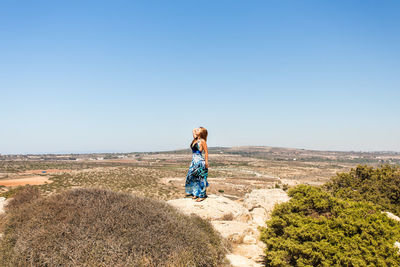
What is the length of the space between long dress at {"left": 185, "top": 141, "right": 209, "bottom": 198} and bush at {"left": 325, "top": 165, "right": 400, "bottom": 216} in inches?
290

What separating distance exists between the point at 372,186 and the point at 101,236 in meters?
15.4

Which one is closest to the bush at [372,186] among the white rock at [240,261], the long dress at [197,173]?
the long dress at [197,173]

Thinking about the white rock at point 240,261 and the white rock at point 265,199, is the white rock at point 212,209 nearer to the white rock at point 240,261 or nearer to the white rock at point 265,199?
the white rock at point 240,261

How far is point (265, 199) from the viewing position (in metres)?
14.0

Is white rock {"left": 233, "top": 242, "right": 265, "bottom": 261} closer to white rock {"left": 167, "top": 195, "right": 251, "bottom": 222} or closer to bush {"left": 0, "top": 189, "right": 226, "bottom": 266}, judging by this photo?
bush {"left": 0, "top": 189, "right": 226, "bottom": 266}

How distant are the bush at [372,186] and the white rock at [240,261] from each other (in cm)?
802

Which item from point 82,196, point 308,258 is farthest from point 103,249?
point 308,258

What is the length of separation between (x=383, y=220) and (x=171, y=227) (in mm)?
5486

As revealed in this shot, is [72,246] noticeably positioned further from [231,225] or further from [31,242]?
[231,225]

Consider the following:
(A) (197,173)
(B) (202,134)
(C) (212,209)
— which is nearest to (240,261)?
(C) (212,209)

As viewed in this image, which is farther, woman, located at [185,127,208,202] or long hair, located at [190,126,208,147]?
long hair, located at [190,126,208,147]

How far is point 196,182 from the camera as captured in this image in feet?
33.7

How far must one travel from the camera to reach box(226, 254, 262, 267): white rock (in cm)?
609

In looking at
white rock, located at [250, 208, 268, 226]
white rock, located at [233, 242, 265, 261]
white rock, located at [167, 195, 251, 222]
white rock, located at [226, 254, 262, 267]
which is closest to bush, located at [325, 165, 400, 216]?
white rock, located at [250, 208, 268, 226]
